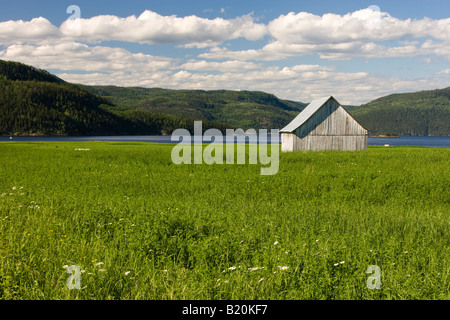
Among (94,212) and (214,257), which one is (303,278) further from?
(94,212)

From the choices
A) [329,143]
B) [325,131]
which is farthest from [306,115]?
[329,143]

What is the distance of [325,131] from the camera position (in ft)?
160

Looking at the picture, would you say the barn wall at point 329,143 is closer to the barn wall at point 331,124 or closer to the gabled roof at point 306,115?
the barn wall at point 331,124

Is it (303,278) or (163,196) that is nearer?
(303,278)

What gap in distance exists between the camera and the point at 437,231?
30.2 feet

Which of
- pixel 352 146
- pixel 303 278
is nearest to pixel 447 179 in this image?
pixel 303 278

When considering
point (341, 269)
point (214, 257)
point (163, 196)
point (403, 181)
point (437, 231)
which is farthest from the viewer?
point (403, 181)

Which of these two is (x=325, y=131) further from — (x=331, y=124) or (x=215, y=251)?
(x=215, y=251)

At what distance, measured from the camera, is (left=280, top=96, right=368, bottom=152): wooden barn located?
47750 millimetres

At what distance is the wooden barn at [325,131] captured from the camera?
157 feet
